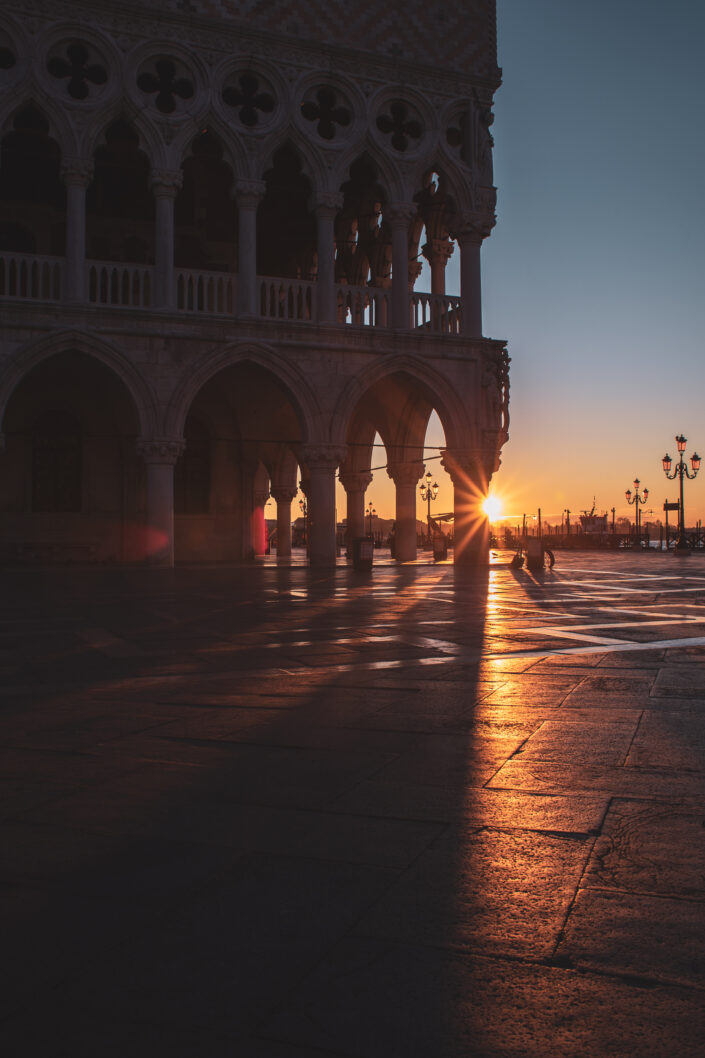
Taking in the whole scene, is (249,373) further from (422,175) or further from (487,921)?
(487,921)

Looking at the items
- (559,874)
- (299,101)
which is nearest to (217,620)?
(559,874)

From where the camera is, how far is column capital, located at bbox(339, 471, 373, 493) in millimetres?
30578

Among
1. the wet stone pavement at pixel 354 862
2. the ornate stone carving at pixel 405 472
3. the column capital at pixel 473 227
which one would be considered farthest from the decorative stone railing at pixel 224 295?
the wet stone pavement at pixel 354 862

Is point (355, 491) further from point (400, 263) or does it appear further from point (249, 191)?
point (249, 191)

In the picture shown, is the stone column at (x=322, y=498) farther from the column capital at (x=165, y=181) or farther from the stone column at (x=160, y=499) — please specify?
the column capital at (x=165, y=181)

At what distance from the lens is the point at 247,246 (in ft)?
74.4

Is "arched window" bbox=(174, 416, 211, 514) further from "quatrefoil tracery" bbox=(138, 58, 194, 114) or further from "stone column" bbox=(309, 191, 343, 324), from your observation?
"quatrefoil tracery" bbox=(138, 58, 194, 114)

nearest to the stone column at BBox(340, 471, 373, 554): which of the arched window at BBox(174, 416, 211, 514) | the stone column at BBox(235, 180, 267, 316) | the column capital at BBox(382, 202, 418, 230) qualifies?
the arched window at BBox(174, 416, 211, 514)

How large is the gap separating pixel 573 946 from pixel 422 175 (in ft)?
81.5

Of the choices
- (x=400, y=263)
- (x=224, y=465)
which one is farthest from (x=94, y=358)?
(x=400, y=263)

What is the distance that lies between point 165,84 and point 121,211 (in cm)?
497

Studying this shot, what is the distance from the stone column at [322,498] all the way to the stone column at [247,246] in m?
3.92

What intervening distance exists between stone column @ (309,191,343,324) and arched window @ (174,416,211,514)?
6.33 m

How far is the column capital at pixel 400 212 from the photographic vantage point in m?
24.0
